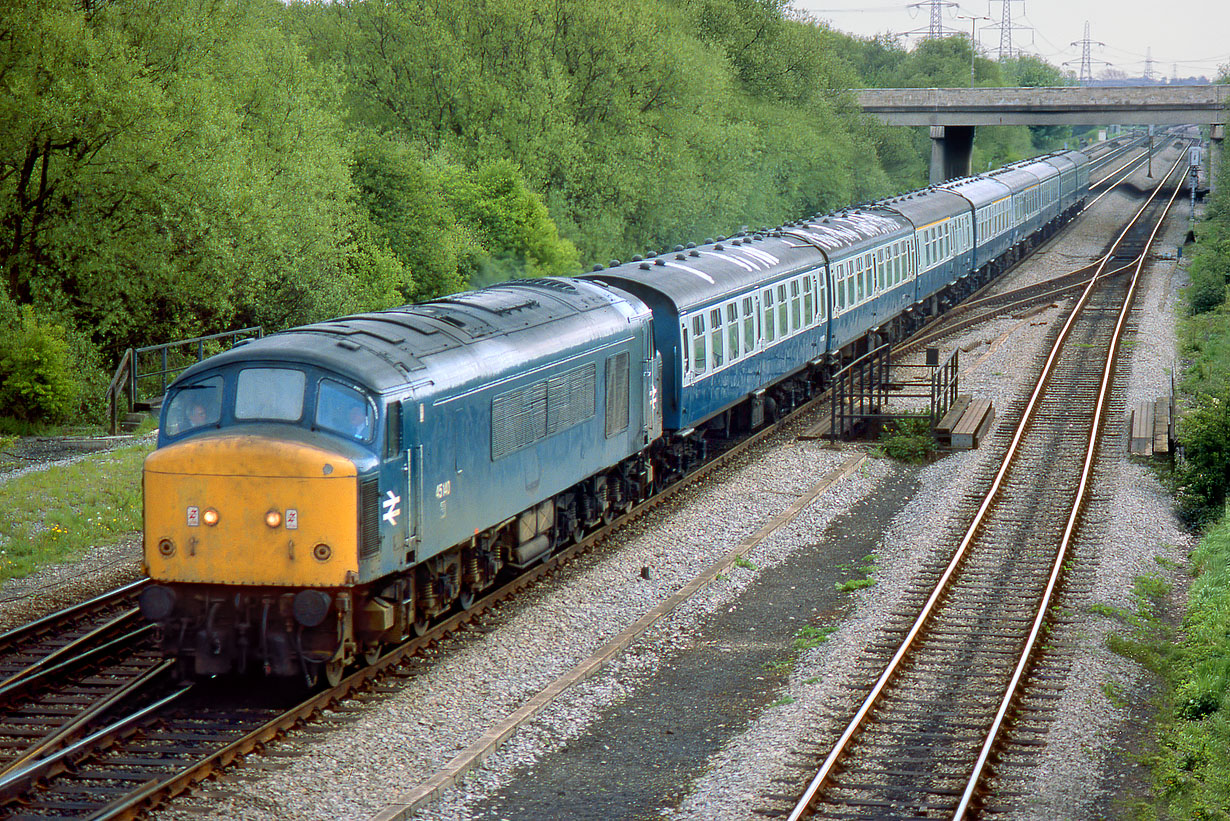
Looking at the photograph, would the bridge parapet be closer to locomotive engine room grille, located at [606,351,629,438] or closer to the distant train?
the distant train

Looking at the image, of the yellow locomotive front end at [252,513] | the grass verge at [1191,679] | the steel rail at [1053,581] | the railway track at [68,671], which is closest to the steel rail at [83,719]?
the railway track at [68,671]

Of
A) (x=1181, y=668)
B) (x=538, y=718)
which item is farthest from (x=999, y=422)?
(x=538, y=718)

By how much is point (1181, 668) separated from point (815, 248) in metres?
16.3

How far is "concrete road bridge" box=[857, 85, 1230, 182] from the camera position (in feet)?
239

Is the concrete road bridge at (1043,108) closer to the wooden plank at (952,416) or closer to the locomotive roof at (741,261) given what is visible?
the locomotive roof at (741,261)

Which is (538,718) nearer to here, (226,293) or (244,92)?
(226,293)

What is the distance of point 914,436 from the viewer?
2480cm

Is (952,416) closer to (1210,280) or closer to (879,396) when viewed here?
(879,396)

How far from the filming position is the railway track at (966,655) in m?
10.6

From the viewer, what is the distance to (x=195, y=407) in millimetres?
12211

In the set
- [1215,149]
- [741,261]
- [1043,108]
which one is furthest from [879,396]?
[1215,149]

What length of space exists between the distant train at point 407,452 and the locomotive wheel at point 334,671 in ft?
0.10

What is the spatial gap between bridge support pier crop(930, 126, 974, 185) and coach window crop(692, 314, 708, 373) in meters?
60.7

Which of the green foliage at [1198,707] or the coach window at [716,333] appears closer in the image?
the green foliage at [1198,707]
